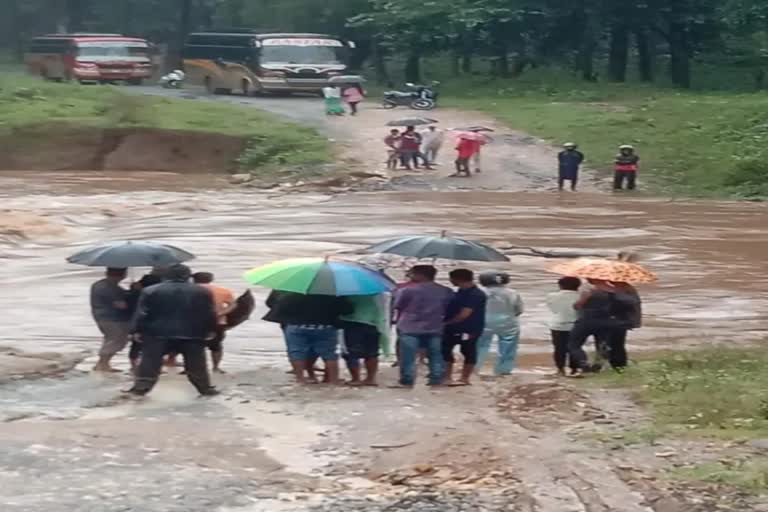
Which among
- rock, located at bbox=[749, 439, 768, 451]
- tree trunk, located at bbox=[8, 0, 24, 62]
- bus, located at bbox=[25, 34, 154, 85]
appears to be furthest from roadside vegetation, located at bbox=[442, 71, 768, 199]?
tree trunk, located at bbox=[8, 0, 24, 62]

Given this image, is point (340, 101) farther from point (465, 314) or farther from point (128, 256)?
point (465, 314)

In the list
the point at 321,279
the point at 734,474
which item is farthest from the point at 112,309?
the point at 734,474

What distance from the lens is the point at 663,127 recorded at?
37.5m

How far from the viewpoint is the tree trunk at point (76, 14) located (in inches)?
2808

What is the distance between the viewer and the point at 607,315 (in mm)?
12875

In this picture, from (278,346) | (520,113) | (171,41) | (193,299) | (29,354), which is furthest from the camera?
(171,41)

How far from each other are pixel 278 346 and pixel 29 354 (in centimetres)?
262

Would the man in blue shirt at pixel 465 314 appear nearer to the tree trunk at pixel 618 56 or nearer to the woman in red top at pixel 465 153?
the woman in red top at pixel 465 153

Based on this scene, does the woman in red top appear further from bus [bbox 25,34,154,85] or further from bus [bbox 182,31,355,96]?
bus [bbox 25,34,154,85]

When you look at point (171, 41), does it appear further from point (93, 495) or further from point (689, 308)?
point (93, 495)

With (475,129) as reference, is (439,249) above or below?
above

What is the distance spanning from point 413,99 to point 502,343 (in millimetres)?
30774

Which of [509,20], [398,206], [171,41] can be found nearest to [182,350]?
[398,206]

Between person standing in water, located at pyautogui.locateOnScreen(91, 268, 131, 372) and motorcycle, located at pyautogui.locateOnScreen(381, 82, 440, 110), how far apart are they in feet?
99.0
